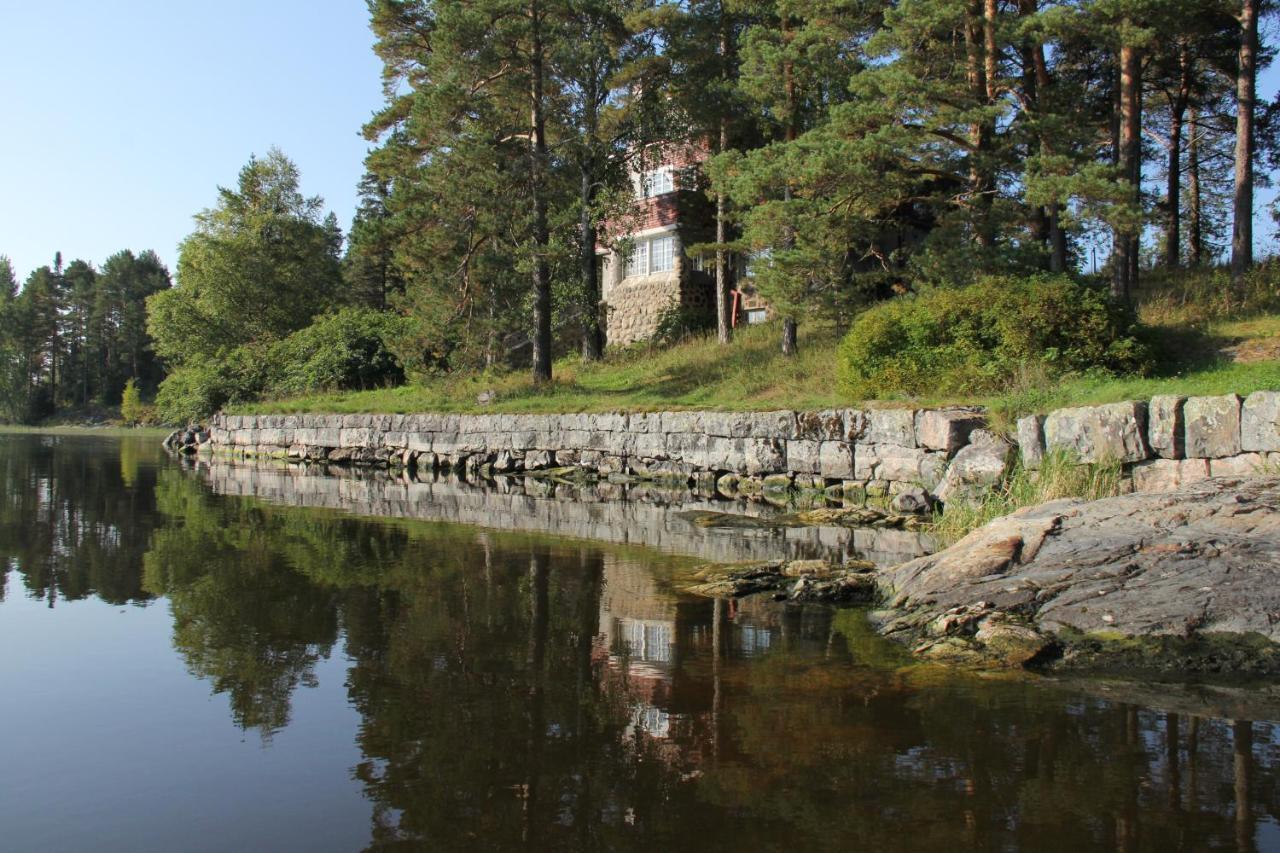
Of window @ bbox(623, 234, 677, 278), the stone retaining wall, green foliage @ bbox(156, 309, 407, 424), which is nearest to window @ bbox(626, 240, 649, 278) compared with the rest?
window @ bbox(623, 234, 677, 278)

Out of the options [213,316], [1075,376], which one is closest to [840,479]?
[1075,376]

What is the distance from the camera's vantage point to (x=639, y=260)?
108ft

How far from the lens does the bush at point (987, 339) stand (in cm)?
1491

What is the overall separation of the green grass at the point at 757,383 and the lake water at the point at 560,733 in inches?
323

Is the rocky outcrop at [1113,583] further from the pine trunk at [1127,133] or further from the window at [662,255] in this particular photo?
the window at [662,255]

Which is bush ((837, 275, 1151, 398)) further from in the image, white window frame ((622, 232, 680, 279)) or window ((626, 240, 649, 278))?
window ((626, 240, 649, 278))

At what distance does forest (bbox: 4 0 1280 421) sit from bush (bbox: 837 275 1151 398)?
0.08 meters

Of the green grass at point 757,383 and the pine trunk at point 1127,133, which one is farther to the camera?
the pine trunk at point 1127,133

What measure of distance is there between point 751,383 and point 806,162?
17.9ft

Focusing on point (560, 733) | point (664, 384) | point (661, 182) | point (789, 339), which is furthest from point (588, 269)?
point (560, 733)

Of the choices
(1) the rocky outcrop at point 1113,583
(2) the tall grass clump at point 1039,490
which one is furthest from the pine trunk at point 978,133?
(1) the rocky outcrop at point 1113,583

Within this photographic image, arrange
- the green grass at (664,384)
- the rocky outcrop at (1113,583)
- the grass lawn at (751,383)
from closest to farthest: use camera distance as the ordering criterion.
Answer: the rocky outcrop at (1113,583)
the grass lawn at (751,383)
the green grass at (664,384)

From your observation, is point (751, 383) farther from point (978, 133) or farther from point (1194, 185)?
point (1194, 185)

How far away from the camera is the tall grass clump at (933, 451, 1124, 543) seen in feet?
32.5
